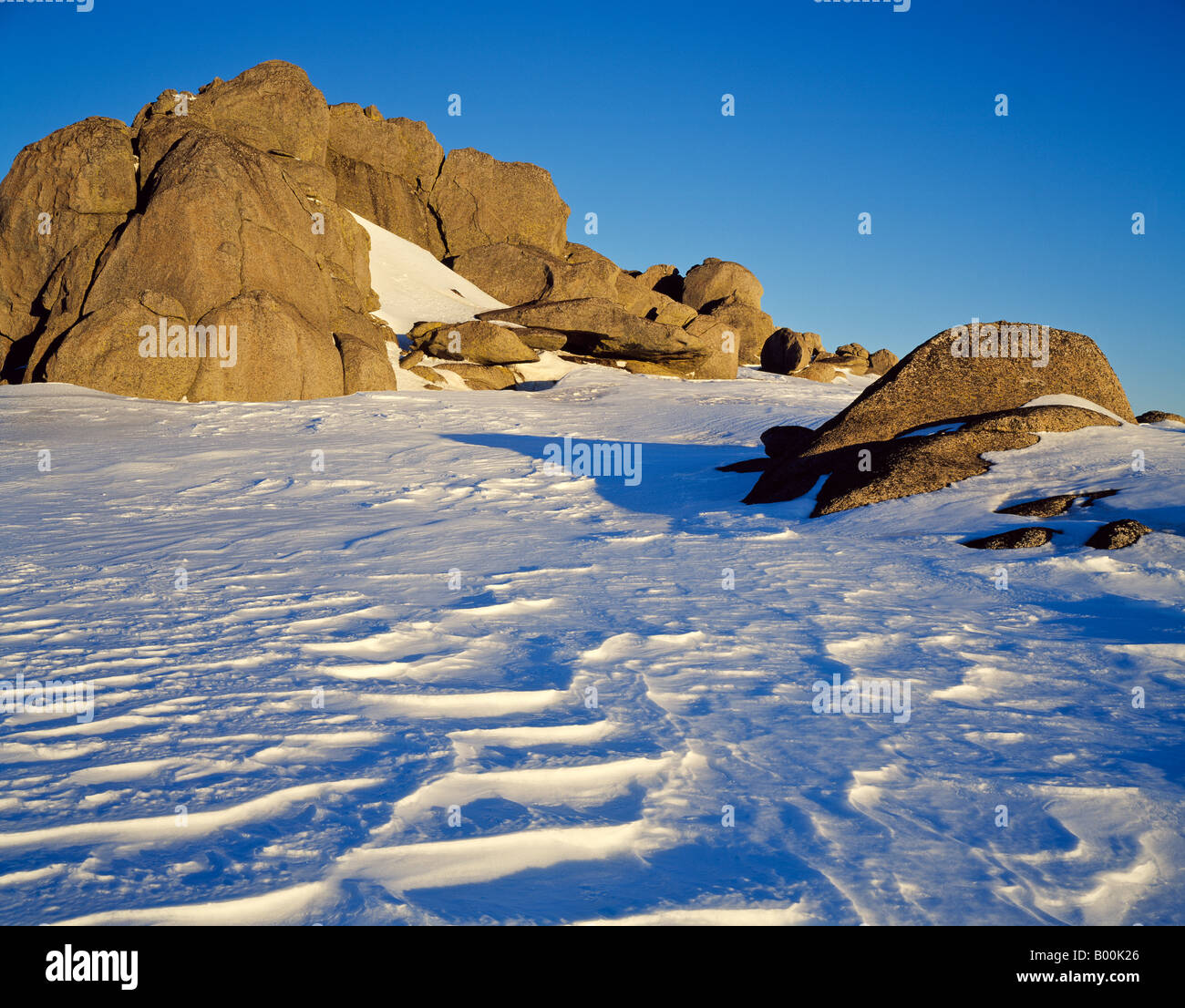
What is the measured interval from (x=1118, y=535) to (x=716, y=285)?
28562mm

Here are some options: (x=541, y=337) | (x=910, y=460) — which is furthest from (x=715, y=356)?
(x=910, y=460)

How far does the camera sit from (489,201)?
27891mm

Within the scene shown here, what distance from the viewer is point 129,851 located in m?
2.10

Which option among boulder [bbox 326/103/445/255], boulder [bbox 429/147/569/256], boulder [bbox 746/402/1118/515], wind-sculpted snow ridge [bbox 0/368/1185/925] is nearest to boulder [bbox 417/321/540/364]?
boulder [bbox 429/147/569/256]

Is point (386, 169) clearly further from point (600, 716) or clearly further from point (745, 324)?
point (600, 716)

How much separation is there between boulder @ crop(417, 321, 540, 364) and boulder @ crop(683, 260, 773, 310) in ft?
46.0

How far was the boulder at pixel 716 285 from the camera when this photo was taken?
31906 millimetres

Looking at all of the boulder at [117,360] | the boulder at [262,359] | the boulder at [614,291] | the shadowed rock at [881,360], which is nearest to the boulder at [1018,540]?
the boulder at [262,359]

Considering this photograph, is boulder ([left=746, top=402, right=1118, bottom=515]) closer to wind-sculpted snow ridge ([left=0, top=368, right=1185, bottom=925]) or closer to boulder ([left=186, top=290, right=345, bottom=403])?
wind-sculpted snow ridge ([left=0, top=368, right=1185, bottom=925])

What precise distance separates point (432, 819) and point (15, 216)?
20096mm

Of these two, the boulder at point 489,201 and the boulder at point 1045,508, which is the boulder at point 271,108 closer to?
the boulder at point 489,201

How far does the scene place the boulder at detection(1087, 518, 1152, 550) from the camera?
Answer: 479cm

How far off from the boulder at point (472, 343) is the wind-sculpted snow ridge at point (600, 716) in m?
13.5
